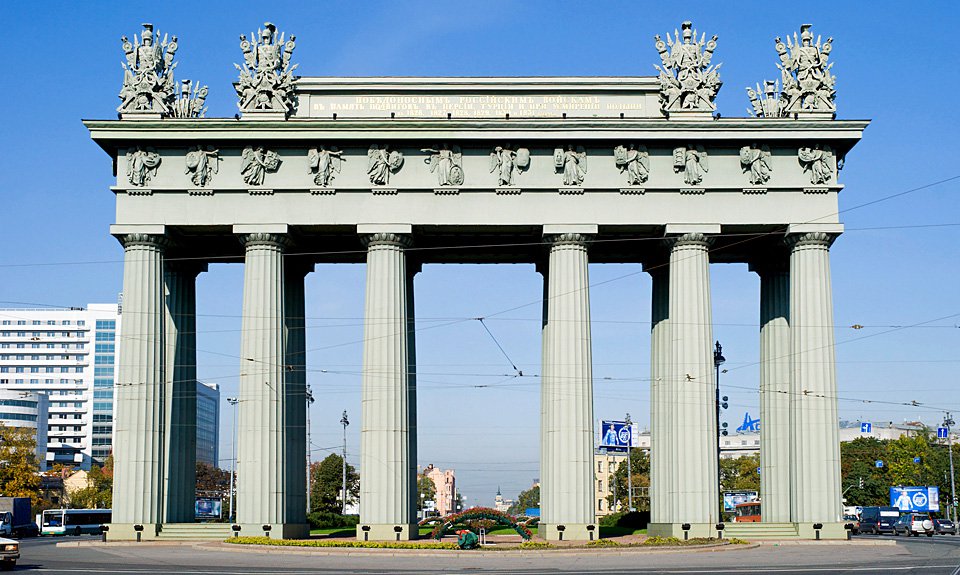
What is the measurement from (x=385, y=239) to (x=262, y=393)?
9102 mm

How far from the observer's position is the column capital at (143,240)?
5484cm

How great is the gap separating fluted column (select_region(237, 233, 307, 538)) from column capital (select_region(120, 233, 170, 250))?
12.6 feet

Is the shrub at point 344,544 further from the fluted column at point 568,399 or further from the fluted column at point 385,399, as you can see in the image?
the fluted column at point 568,399

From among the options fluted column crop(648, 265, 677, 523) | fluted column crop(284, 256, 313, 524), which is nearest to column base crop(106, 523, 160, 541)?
fluted column crop(284, 256, 313, 524)

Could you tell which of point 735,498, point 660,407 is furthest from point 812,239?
point 735,498

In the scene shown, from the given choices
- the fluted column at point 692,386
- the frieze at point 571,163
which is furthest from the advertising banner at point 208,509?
the frieze at point 571,163

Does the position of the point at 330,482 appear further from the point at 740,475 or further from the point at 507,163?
the point at 507,163

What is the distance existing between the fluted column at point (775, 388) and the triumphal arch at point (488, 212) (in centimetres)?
36

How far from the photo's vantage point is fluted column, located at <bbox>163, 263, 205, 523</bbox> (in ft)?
190

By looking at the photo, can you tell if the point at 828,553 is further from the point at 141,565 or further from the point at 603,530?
the point at 141,565

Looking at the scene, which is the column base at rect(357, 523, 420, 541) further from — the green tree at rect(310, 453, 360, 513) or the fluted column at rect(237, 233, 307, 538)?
the green tree at rect(310, 453, 360, 513)

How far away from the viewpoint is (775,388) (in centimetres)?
5847

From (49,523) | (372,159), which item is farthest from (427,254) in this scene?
(49,523)

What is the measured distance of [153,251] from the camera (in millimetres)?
55188
